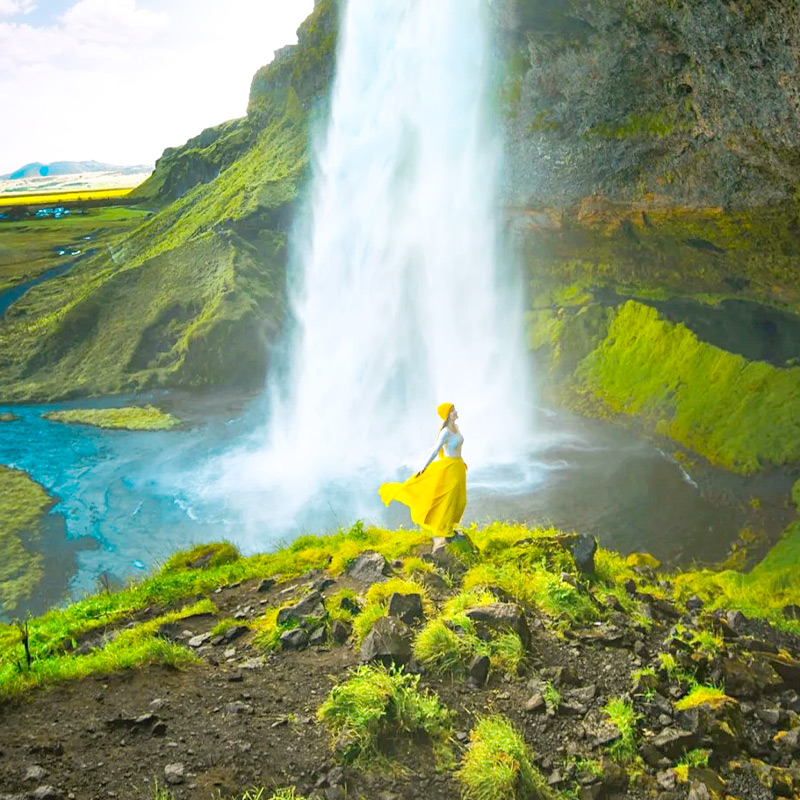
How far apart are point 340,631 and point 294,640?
59 centimetres

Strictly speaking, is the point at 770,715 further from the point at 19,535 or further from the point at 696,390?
the point at 19,535

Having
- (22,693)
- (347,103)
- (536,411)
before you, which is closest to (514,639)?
(22,693)

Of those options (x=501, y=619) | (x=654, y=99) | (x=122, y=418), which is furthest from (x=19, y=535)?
(x=654, y=99)

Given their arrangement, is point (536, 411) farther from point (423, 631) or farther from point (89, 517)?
point (423, 631)

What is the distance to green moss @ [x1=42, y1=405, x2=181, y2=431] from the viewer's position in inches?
1373

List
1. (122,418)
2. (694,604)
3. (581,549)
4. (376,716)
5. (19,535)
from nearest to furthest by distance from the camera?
(376,716), (694,604), (581,549), (19,535), (122,418)

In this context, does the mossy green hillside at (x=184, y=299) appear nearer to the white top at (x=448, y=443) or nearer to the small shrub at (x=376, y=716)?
the white top at (x=448, y=443)

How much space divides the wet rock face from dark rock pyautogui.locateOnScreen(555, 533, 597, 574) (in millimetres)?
10558

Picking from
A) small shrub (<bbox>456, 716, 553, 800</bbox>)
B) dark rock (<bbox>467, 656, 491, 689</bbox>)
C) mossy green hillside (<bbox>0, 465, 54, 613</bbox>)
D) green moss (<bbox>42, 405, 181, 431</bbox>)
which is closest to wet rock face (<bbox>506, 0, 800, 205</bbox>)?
dark rock (<bbox>467, 656, 491, 689</bbox>)

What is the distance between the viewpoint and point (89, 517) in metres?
24.7

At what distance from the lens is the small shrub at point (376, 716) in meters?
6.02

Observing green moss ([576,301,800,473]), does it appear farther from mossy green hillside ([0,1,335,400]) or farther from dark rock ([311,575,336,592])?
mossy green hillside ([0,1,335,400])

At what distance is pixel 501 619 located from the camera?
7875mm

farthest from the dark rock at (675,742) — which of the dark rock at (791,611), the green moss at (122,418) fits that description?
the green moss at (122,418)
